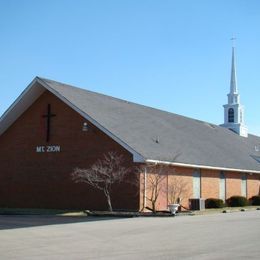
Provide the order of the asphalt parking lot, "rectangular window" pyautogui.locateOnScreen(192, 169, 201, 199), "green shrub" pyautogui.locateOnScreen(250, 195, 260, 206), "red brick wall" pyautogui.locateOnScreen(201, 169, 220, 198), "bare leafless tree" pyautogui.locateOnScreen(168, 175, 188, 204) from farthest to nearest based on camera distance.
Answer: "green shrub" pyautogui.locateOnScreen(250, 195, 260, 206), "red brick wall" pyautogui.locateOnScreen(201, 169, 220, 198), "rectangular window" pyautogui.locateOnScreen(192, 169, 201, 199), "bare leafless tree" pyautogui.locateOnScreen(168, 175, 188, 204), the asphalt parking lot

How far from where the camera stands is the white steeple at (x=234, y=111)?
53.4 metres

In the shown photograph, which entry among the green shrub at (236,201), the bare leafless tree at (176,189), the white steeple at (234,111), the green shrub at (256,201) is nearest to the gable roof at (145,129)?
the bare leafless tree at (176,189)

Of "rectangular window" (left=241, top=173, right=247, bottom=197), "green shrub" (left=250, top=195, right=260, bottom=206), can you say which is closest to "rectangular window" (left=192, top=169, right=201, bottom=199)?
Result: "rectangular window" (left=241, top=173, right=247, bottom=197)

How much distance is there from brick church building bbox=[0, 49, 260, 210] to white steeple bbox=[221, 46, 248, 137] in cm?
1655

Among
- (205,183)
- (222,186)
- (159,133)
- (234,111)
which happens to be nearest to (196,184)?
(205,183)

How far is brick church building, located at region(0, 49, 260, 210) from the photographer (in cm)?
2794

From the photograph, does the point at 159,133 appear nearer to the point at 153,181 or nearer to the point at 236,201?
the point at 153,181

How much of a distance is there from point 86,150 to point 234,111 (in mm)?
28261

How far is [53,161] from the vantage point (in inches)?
1226

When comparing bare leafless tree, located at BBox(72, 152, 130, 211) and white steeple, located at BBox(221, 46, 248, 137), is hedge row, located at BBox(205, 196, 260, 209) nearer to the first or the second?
bare leafless tree, located at BBox(72, 152, 130, 211)

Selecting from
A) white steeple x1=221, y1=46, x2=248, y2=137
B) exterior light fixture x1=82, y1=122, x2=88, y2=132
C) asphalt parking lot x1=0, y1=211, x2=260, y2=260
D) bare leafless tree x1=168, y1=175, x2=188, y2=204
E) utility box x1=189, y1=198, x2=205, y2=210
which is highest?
white steeple x1=221, y1=46, x2=248, y2=137

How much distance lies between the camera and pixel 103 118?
29109 mm

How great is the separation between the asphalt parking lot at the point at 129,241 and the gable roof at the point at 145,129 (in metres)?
8.39

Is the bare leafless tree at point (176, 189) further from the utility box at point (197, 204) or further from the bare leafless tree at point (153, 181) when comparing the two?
the bare leafless tree at point (153, 181)
